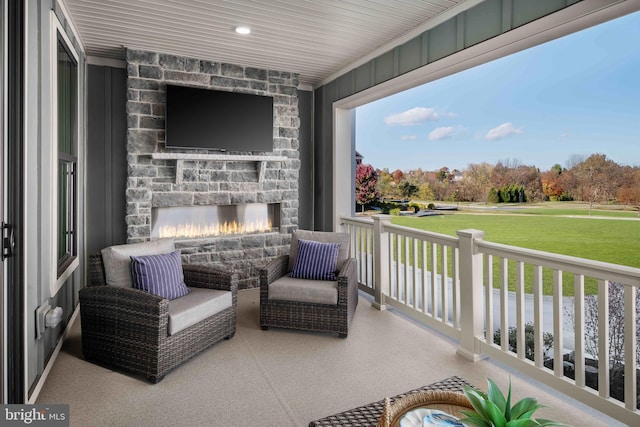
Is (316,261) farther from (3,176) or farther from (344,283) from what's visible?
(3,176)

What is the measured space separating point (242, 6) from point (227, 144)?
183 cm

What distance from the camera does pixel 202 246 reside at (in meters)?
4.72

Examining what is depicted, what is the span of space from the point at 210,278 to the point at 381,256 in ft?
5.85

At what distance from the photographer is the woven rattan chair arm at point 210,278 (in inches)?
130

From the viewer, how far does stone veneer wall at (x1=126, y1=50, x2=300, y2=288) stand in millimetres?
4348

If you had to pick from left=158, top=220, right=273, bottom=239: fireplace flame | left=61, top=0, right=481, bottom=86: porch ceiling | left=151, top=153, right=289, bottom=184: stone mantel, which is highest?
left=61, top=0, right=481, bottom=86: porch ceiling

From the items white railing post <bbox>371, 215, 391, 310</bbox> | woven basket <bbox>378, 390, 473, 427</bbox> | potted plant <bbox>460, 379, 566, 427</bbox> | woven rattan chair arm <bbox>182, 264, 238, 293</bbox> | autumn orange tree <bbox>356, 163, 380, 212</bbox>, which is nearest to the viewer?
potted plant <bbox>460, 379, 566, 427</bbox>

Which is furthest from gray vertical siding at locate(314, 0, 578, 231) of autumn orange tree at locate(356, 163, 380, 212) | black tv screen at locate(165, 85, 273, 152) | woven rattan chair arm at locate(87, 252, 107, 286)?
woven rattan chair arm at locate(87, 252, 107, 286)

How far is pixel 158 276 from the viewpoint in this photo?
3.00 m

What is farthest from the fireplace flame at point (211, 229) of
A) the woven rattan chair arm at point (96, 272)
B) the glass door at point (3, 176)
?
the glass door at point (3, 176)

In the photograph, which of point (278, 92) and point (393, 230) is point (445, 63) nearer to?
point (393, 230)

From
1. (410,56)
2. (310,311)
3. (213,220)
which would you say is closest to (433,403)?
(310,311)

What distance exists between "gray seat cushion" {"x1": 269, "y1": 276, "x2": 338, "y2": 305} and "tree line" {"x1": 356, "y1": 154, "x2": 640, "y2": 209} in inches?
69.7

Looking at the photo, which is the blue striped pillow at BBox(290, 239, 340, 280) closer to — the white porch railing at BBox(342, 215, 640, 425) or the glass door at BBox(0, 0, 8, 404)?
the white porch railing at BBox(342, 215, 640, 425)
